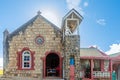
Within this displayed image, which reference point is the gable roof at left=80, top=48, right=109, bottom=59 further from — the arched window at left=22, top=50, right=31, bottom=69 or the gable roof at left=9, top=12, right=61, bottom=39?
the arched window at left=22, top=50, right=31, bottom=69

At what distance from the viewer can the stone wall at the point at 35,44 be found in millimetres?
28984

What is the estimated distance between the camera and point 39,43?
96.3 ft

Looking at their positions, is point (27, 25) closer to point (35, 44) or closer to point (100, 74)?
point (35, 44)

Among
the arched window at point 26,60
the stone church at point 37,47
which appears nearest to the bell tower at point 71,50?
the stone church at point 37,47

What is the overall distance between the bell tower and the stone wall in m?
1.25

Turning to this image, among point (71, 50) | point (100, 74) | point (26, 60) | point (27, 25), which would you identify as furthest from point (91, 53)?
point (27, 25)

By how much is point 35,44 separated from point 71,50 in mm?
3742

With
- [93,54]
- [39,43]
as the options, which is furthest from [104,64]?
[39,43]

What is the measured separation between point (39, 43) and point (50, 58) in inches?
187

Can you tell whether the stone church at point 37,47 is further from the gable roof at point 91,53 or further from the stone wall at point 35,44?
the gable roof at point 91,53

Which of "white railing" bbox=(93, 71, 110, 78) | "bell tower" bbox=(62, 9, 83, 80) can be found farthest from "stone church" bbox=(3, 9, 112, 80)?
"white railing" bbox=(93, 71, 110, 78)

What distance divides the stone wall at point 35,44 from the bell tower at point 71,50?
1.25 meters

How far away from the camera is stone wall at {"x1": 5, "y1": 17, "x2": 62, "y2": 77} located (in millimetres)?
28984

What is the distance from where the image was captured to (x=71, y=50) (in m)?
28.0
